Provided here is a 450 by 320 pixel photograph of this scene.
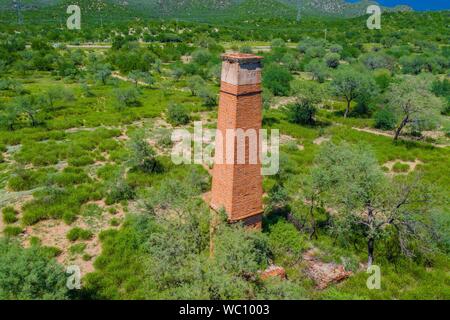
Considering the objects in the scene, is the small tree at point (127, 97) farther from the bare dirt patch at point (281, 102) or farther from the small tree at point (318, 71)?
the small tree at point (318, 71)

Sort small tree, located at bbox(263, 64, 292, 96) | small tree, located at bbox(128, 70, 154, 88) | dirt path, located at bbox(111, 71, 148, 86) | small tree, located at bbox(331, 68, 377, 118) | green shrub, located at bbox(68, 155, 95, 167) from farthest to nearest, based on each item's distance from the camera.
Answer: dirt path, located at bbox(111, 71, 148, 86) < small tree, located at bbox(128, 70, 154, 88) < small tree, located at bbox(263, 64, 292, 96) < small tree, located at bbox(331, 68, 377, 118) < green shrub, located at bbox(68, 155, 95, 167)

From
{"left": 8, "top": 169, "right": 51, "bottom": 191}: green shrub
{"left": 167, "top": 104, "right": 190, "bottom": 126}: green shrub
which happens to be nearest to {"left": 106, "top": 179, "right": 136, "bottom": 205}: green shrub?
{"left": 8, "top": 169, "right": 51, "bottom": 191}: green shrub

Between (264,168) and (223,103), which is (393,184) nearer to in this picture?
(223,103)

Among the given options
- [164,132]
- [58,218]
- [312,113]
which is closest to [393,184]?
[58,218]

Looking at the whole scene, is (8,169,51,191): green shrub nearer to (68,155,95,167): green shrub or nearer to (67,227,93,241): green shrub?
(68,155,95,167): green shrub

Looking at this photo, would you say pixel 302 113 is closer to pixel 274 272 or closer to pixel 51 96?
pixel 274 272

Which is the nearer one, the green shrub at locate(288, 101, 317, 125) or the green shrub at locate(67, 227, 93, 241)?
the green shrub at locate(67, 227, 93, 241)

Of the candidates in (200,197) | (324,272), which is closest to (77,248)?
(200,197)
